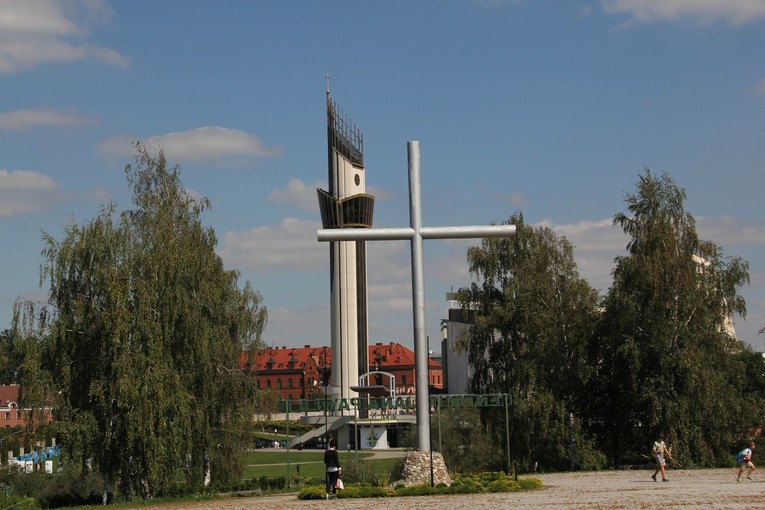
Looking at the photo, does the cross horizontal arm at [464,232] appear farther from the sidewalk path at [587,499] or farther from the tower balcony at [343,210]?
the tower balcony at [343,210]

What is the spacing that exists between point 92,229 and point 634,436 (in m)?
25.7

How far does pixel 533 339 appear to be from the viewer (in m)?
47.7

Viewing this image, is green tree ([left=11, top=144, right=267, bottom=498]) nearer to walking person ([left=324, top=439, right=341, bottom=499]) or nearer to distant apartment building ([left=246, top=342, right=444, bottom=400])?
walking person ([left=324, top=439, right=341, bottom=499])

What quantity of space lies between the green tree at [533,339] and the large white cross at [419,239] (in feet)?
57.0

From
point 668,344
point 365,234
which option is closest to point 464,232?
point 365,234

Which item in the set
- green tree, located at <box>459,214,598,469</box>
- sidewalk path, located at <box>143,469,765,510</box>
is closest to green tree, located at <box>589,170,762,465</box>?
green tree, located at <box>459,214,598,469</box>

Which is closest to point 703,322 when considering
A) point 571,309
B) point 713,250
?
point 713,250

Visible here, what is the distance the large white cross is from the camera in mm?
27969

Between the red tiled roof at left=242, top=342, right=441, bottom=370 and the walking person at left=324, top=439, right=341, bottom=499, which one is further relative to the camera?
the red tiled roof at left=242, top=342, right=441, bottom=370

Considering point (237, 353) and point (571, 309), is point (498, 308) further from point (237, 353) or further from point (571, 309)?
point (237, 353)

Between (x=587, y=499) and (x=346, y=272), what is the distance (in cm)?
5752

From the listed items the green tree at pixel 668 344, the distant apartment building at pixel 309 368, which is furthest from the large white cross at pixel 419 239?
the distant apartment building at pixel 309 368

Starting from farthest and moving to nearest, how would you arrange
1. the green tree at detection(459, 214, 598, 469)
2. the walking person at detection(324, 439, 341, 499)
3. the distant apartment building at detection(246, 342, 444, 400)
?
the distant apartment building at detection(246, 342, 444, 400), the green tree at detection(459, 214, 598, 469), the walking person at detection(324, 439, 341, 499)

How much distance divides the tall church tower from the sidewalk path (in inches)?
1960
